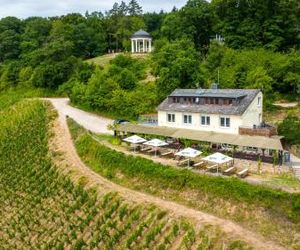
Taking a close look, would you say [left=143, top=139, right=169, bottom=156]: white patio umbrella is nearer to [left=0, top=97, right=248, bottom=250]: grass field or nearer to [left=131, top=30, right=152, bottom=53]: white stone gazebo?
[left=0, top=97, right=248, bottom=250]: grass field

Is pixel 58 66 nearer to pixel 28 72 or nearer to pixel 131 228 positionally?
pixel 28 72

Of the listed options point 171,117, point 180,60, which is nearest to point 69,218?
point 171,117

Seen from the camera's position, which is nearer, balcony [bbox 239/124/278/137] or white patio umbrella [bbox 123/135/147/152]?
balcony [bbox 239/124/278/137]

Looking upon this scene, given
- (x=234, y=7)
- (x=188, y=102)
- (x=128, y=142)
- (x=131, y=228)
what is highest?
(x=234, y=7)

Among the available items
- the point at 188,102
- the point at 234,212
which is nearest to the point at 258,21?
the point at 188,102

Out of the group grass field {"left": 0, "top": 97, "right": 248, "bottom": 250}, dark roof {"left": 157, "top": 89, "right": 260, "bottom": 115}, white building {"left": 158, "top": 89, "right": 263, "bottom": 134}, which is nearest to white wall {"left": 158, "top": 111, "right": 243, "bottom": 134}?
white building {"left": 158, "top": 89, "right": 263, "bottom": 134}

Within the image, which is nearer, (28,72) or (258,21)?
(258,21)

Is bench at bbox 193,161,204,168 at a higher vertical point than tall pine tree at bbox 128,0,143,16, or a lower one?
lower
